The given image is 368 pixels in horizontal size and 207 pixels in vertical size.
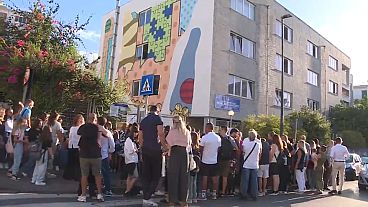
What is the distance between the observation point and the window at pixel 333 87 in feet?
→ 137

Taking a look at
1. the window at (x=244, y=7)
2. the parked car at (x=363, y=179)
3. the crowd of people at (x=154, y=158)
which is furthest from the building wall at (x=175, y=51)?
the crowd of people at (x=154, y=158)

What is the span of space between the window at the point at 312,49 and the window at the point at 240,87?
1179 centimetres

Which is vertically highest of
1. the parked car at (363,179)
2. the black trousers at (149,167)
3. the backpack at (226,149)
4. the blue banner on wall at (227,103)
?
the blue banner on wall at (227,103)

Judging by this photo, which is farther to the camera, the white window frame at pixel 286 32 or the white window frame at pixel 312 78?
the white window frame at pixel 312 78

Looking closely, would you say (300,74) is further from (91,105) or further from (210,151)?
(210,151)

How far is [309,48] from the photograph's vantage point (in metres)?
36.8

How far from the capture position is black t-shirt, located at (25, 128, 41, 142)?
31.4 ft

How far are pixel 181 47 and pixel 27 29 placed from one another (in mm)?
11055

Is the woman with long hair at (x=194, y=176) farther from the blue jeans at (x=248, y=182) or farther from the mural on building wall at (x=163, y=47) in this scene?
the mural on building wall at (x=163, y=47)

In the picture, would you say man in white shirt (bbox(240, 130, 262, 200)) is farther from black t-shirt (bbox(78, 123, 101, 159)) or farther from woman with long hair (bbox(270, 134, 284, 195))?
black t-shirt (bbox(78, 123, 101, 159))

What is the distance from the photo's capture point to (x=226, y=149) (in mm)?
10227

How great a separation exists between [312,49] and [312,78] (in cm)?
276

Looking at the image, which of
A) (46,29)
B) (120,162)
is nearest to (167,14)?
(46,29)

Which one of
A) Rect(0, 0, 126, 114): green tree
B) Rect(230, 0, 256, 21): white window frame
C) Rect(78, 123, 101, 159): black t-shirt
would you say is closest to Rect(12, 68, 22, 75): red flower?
Rect(0, 0, 126, 114): green tree
